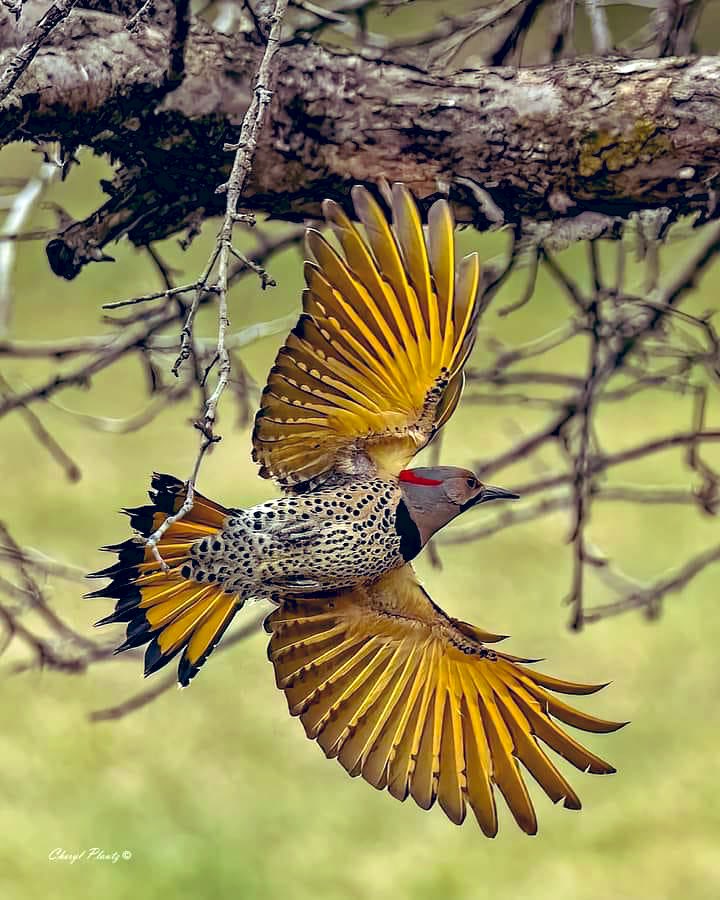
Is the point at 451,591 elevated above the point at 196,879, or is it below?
above

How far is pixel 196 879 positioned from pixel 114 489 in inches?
70.7

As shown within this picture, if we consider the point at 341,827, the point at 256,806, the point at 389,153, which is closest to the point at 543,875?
the point at 341,827

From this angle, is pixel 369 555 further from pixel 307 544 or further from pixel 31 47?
pixel 31 47

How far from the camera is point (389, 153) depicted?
1.34m

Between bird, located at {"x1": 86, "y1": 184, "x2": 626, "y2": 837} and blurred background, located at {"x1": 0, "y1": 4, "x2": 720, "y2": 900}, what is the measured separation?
0.85 metres

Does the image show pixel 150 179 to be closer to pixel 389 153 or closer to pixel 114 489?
pixel 389 153

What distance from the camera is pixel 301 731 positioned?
3744 mm

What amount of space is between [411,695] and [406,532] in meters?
0.19

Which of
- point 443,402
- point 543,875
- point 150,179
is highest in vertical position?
point 150,179

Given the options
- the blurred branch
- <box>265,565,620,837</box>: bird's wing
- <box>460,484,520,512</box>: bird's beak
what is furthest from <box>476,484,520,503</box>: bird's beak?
the blurred branch

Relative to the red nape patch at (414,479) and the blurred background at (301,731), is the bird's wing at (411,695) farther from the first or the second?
the blurred background at (301,731)

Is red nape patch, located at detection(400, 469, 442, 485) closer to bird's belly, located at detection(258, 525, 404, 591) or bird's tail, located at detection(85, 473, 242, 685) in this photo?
bird's belly, located at detection(258, 525, 404, 591)

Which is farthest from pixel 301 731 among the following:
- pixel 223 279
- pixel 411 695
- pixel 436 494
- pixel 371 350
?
pixel 223 279

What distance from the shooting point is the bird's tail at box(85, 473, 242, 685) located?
46.1 inches
